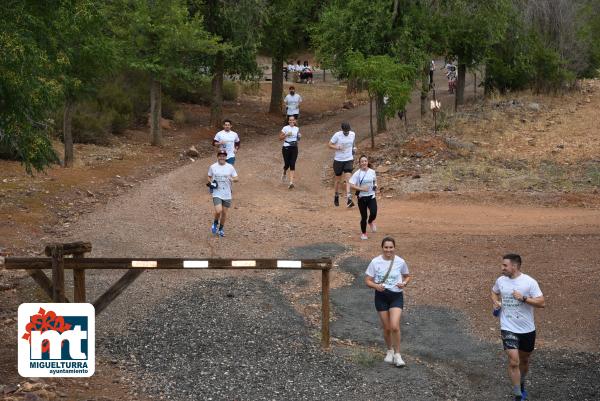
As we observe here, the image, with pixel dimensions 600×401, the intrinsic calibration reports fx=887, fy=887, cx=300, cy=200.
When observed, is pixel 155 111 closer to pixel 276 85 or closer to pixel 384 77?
pixel 384 77

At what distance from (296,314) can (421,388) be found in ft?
9.76

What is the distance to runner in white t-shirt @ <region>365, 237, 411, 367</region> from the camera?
10461 mm

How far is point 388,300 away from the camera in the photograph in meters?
10.6

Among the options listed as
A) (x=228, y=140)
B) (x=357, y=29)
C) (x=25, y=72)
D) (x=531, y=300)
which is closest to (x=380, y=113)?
(x=357, y=29)

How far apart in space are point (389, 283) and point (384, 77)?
1615cm

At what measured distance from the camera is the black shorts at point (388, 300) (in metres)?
10.5

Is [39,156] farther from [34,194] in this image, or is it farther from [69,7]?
[34,194]

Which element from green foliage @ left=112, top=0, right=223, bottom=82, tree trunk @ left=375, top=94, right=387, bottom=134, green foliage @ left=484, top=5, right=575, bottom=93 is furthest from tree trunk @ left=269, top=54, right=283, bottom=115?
green foliage @ left=112, top=0, right=223, bottom=82

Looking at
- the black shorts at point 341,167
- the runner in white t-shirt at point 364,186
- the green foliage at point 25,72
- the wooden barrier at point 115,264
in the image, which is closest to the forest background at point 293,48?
the green foliage at point 25,72

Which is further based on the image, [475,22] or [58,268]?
[475,22]

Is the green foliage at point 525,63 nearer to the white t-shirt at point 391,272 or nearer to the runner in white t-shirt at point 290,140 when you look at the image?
the runner in white t-shirt at point 290,140

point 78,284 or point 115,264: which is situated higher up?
point 115,264

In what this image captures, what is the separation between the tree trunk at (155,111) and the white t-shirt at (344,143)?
10.4 metres

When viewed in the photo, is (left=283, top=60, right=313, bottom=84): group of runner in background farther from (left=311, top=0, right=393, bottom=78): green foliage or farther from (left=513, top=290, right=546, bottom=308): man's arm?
(left=513, top=290, right=546, bottom=308): man's arm
